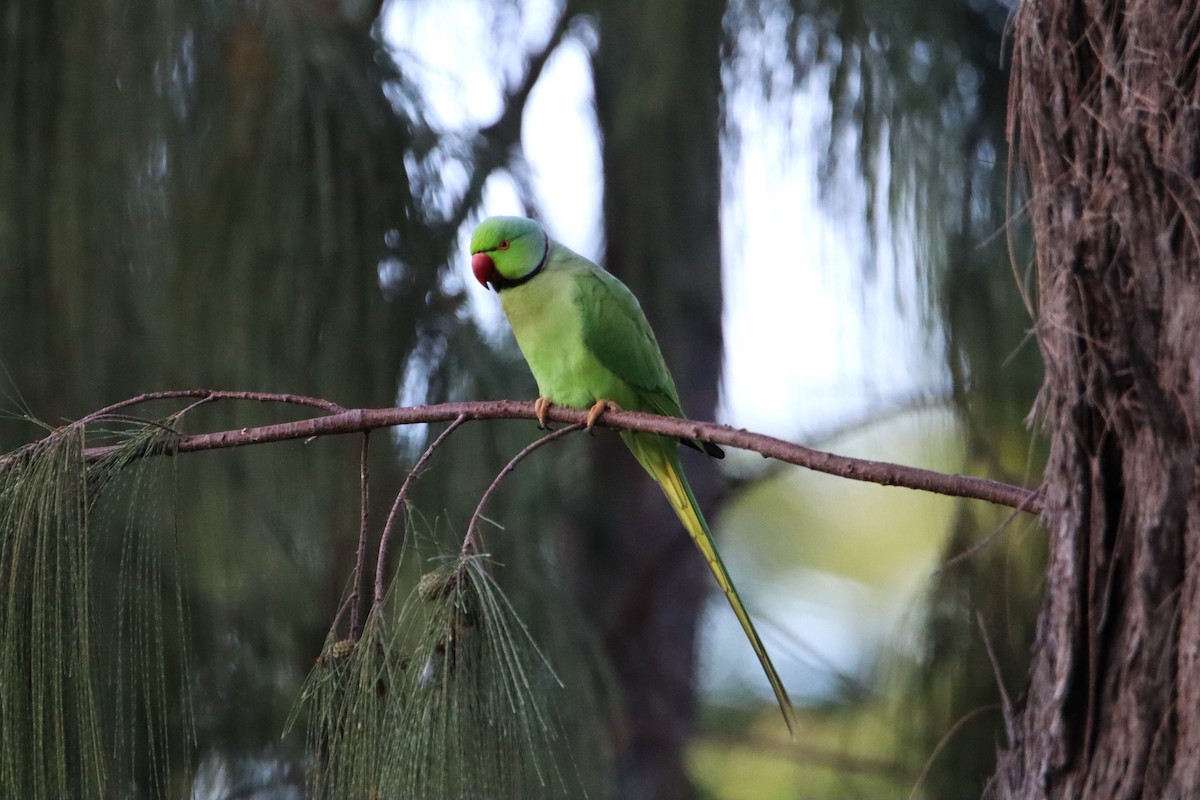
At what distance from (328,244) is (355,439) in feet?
1.36

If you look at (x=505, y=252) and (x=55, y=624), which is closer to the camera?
(x=55, y=624)

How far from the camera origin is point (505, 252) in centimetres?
225

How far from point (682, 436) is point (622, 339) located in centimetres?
75

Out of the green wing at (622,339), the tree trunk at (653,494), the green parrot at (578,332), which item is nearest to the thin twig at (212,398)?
the green parrot at (578,332)

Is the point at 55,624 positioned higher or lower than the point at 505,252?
lower

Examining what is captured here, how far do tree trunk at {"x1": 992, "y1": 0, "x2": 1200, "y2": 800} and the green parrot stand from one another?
3.45ft

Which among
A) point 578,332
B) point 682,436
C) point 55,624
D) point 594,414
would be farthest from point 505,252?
point 55,624

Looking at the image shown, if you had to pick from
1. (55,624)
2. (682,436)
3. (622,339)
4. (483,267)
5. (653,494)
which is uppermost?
(483,267)

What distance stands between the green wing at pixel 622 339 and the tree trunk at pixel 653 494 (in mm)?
990

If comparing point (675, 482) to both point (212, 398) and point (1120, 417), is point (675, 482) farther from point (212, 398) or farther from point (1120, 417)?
point (1120, 417)

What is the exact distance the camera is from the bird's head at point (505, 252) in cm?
224

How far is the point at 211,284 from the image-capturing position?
227 centimetres

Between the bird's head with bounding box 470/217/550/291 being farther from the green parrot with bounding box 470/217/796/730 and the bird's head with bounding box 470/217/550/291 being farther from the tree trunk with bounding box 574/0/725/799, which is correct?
the tree trunk with bounding box 574/0/725/799

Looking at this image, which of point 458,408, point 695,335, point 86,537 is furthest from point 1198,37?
point 695,335
